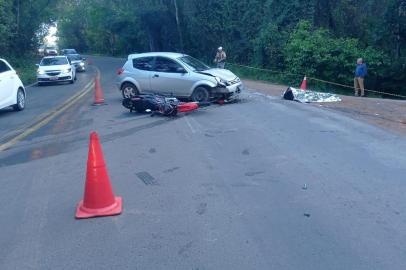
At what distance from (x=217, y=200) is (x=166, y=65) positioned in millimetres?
10377

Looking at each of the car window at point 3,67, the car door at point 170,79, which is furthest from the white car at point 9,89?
the car door at point 170,79

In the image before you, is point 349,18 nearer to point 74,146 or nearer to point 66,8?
point 74,146

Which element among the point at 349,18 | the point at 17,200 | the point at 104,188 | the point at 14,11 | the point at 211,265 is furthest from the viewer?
the point at 14,11

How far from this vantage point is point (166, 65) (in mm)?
15906

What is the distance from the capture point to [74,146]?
9734 millimetres

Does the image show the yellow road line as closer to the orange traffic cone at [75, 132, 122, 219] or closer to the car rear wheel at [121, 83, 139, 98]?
the car rear wheel at [121, 83, 139, 98]

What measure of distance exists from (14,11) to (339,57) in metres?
32.6

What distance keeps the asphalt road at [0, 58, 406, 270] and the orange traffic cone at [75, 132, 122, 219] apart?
0.14 m

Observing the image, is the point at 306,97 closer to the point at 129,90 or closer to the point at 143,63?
the point at 143,63

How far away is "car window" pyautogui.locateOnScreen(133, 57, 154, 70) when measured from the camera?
16.4 m

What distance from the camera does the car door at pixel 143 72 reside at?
1628 cm

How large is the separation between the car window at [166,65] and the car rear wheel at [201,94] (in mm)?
966

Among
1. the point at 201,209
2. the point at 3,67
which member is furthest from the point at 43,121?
the point at 201,209

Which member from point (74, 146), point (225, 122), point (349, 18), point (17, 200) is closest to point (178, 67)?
point (225, 122)
